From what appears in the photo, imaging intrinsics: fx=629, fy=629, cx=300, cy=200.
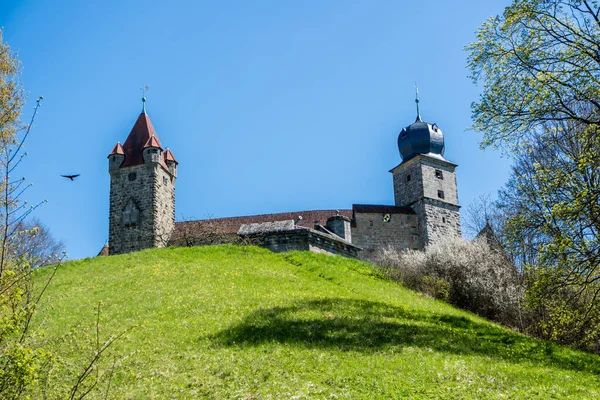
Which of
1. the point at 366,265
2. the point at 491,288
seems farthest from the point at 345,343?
the point at 366,265

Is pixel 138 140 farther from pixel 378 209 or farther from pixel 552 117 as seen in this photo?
pixel 552 117

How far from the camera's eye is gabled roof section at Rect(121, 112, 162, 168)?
42.0 meters

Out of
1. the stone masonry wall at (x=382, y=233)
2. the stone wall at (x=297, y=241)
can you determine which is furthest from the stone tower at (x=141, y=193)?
the stone wall at (x=297, y=241)

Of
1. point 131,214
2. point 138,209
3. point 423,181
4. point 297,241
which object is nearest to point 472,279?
point 297,241

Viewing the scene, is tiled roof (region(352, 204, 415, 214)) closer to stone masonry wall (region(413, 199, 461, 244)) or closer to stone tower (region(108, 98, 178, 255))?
stone masonry wall (region(413, 199, 461, 244))

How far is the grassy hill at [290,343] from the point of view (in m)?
10.2

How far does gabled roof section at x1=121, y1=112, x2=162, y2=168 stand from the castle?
69 millimetres

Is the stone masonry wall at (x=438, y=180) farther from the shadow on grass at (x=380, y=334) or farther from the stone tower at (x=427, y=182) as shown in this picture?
the shadow on grass at (x=380, y=334)

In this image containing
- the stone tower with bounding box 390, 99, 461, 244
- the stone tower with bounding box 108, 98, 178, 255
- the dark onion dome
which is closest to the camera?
the stone tower with bounding box 108, 98, 178, 255

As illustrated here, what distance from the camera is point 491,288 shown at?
22.2m

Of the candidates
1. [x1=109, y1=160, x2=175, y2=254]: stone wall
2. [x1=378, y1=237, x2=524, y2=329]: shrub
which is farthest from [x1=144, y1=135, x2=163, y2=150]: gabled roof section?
[x1=378, y1=237, x2=524, y2=329]: shrub

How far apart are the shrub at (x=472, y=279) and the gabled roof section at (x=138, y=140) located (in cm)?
2175

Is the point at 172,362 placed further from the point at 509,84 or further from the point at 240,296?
the point at 509,84

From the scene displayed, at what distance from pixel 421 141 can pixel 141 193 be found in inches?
1032
